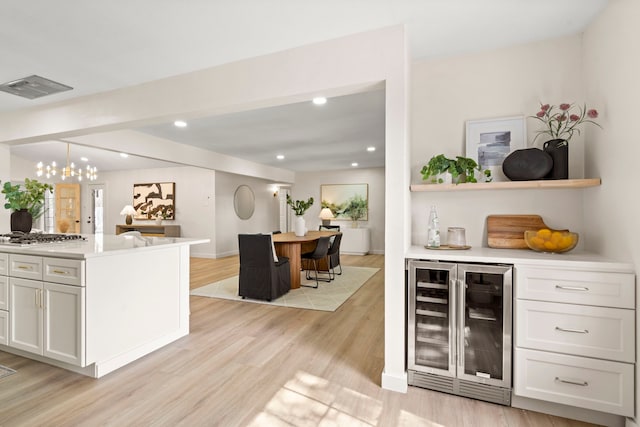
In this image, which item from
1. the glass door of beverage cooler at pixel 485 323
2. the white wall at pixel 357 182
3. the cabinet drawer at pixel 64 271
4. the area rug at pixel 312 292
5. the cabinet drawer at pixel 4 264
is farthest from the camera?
the white wall at pixel 357 182

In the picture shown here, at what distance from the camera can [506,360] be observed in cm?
195

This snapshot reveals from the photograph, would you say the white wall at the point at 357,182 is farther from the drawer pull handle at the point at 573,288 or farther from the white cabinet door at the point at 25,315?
the white cabinet door at the point at 25,315

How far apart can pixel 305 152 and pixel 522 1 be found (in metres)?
5.11

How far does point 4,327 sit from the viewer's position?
2.61m

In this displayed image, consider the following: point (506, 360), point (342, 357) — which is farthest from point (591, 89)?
point (342, 357)

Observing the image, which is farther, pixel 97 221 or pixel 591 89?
pixel 97 221

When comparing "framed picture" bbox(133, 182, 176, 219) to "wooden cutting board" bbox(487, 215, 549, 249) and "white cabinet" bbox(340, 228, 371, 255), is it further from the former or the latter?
"wooden cutting board" bbox(487, 215, 549, 249)

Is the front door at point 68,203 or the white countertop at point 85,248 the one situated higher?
the front door at point 68,203

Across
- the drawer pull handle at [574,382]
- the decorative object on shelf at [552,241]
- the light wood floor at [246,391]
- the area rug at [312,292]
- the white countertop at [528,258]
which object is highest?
the decorative object on shelf at [552,241]

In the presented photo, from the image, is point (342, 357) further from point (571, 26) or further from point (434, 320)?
point (571, 26)

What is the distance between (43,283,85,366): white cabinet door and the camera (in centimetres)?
221

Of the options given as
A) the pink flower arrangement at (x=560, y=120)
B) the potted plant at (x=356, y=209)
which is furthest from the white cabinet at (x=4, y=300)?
the potted plant at (x=356, y=209)

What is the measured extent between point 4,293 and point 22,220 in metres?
1.10

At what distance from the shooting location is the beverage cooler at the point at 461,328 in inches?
77.7
